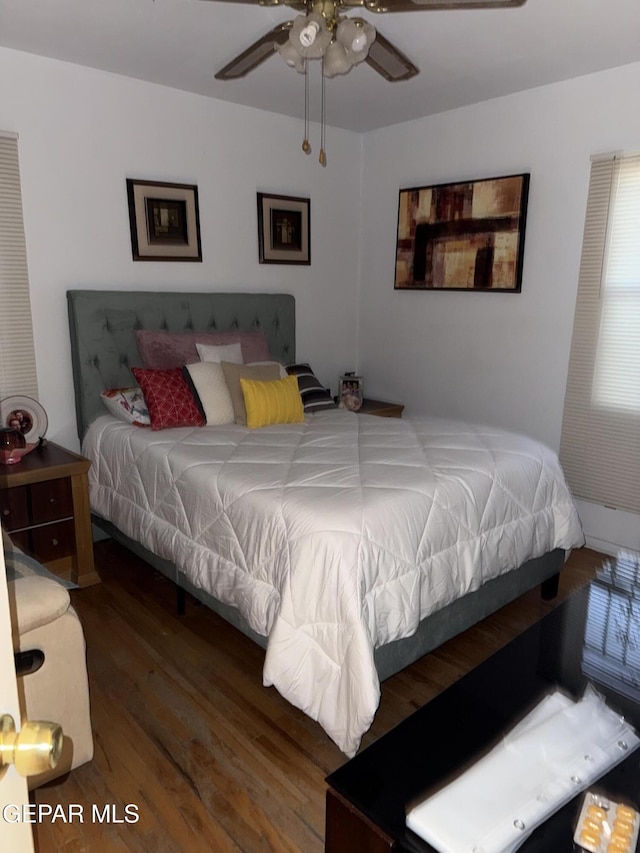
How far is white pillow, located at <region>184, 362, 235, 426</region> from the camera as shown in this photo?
3012 mm

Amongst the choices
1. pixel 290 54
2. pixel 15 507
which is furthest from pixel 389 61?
pixel 15 507

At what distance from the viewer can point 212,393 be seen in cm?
304

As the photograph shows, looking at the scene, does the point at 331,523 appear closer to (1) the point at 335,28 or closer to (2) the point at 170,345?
(1) the point at 335,28

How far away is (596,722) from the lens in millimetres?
1332

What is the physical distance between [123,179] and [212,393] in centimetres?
128

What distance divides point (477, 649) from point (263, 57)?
2466mm

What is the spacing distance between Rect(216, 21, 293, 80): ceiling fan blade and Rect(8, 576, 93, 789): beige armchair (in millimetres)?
1870

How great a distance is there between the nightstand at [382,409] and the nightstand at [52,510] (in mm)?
1880

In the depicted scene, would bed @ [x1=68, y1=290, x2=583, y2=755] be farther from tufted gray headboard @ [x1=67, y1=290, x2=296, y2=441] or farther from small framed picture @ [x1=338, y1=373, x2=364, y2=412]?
small framed picture @ [x1=338, y1=373, x2=364, y2=412]

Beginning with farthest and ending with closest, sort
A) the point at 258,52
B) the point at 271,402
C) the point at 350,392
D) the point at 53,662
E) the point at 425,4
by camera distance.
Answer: the point at 350,392 < the point at 271,402 < the point at 258,52 < the point at 425,4 < the point at 53,662

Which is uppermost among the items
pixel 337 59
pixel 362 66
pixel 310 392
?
pixel 362 66

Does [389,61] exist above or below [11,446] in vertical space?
above

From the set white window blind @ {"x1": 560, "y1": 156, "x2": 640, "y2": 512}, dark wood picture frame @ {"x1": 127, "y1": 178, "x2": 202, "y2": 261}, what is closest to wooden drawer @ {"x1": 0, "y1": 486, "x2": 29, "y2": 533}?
dark wood picture frame @ {"x1": 127, "y1": 178, "x2": 202, "y2": 261}

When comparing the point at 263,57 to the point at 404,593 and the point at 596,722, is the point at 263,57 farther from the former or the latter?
the point at 596,722
